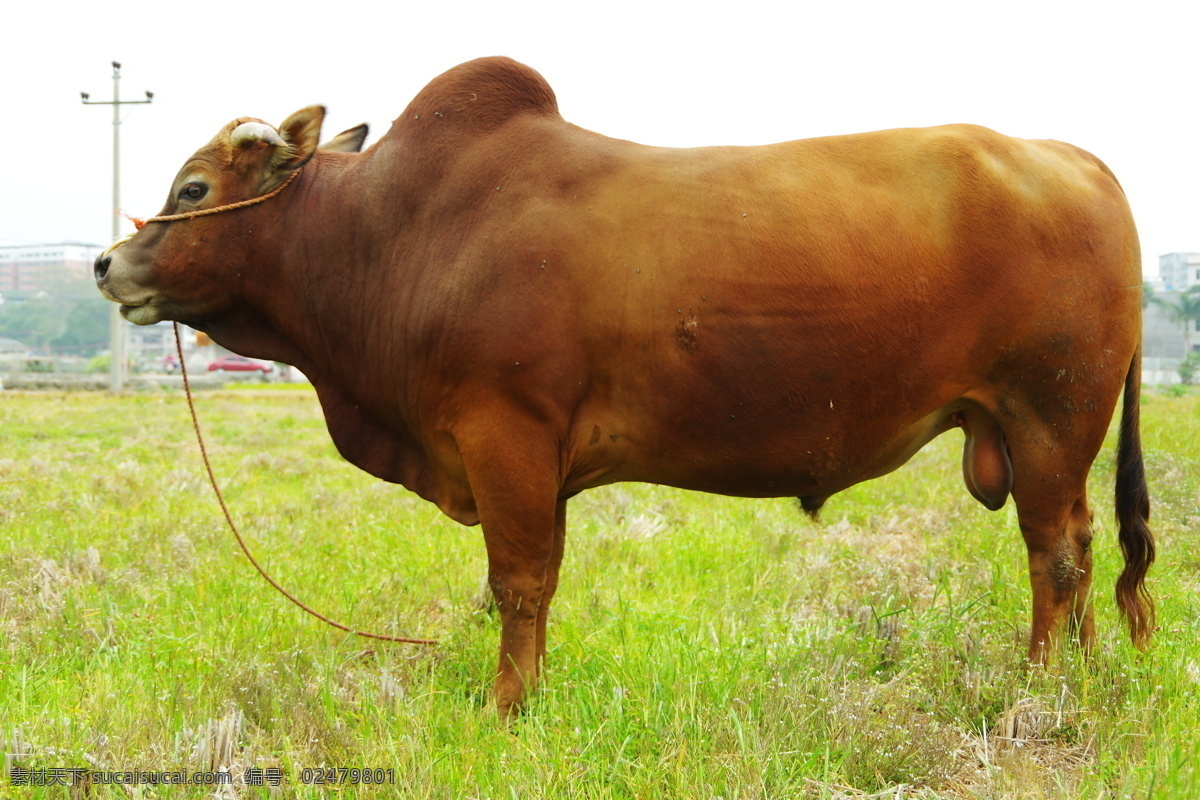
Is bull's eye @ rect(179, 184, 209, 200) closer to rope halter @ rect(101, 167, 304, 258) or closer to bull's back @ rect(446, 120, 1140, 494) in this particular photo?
rope halter @ rect(101, 167, 304, 258)

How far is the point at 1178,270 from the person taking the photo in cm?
6372

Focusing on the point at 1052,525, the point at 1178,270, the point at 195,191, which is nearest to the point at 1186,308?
the point at 1178,270

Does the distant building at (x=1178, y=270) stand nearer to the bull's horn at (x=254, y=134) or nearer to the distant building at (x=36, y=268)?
the bull's horn at (x=254, y=134)

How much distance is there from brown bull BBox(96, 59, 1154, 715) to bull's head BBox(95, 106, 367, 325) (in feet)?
0.56

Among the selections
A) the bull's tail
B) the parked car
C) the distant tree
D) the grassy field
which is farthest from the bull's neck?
the parked car

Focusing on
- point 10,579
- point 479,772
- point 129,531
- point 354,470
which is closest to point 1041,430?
point 479,772

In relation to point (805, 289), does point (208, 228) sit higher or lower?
lower

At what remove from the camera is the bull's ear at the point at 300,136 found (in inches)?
168

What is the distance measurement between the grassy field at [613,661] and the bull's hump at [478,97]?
7.93 feet

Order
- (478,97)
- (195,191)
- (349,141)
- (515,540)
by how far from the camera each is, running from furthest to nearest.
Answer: (349,141) → (195,191) → (478,97) → (515,540)

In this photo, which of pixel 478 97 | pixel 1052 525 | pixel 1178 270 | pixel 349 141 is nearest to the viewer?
pixel 1052 525

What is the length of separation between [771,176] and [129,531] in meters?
5.54

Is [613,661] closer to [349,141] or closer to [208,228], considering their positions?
[208,228]

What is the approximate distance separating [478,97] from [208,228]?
1.40 meters
